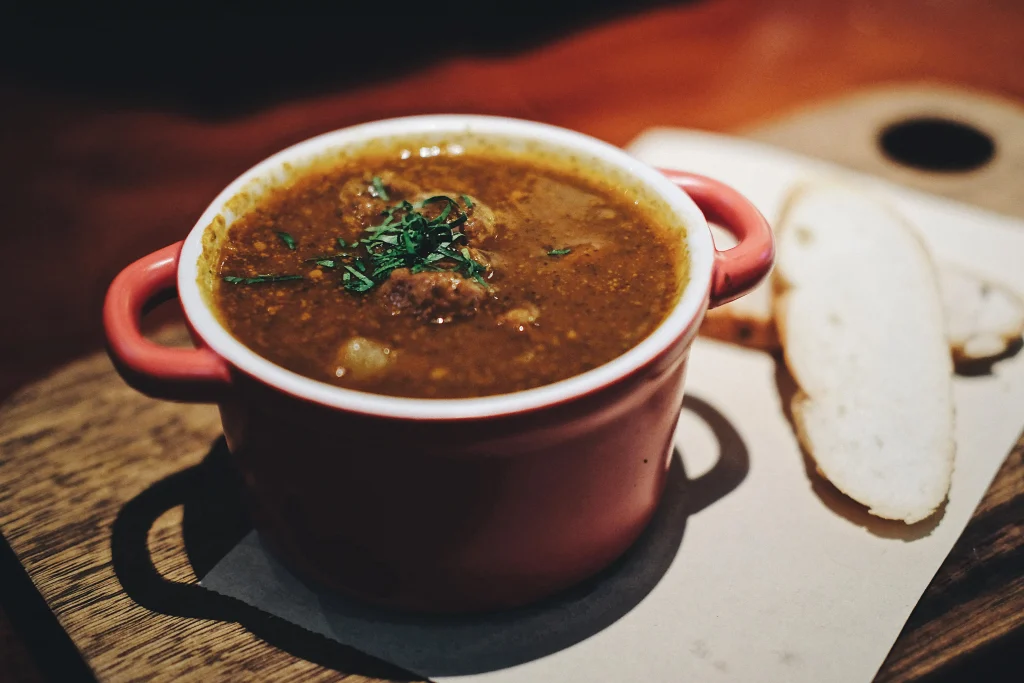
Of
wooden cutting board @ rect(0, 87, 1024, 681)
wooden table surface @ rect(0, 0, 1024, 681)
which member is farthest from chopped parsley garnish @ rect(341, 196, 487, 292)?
wooden table surface @ rect(0, 0, 1024, 681)

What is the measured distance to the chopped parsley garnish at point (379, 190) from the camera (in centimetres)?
175

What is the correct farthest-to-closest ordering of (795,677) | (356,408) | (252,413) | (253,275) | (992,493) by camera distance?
(992,493)
(253,275)
(795,677)
(252,413)
(356,408)

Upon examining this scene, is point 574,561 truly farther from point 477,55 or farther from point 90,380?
point 477,55

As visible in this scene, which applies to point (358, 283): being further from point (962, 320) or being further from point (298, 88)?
point (298, 88)

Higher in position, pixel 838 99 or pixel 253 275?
pixel 253 275

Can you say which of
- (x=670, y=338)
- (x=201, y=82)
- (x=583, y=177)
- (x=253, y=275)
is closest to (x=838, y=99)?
(x=583, y=177)

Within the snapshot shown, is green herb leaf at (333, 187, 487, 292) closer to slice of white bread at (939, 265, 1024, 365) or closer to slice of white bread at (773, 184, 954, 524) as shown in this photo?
slice of white bread at (773, 184, 954, 524)

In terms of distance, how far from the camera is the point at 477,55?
16.5ft

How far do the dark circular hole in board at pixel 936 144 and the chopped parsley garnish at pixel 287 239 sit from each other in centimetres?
233

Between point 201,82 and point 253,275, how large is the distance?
373 centimetres

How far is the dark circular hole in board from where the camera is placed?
2971 millimetres

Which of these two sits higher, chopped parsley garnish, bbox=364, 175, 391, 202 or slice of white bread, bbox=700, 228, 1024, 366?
chopped parsley garnish, bbox=364, 175, 391, 202

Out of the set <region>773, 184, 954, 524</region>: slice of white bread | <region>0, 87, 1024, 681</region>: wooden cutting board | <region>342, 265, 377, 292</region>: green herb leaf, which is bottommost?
<region>773, 184, 954, 524</region>: slice of white bread

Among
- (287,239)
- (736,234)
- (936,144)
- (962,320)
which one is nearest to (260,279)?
(287,239)
